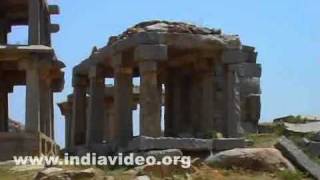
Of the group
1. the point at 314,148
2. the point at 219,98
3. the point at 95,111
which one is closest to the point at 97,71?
the point at 95,111

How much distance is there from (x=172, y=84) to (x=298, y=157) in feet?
33.1

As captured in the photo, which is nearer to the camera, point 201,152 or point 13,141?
point 201,152

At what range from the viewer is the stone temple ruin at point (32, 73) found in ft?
88.1

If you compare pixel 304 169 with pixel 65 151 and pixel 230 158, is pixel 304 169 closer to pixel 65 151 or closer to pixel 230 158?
pixel 230 158

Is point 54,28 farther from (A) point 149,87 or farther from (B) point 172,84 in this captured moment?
(A) point 149,87

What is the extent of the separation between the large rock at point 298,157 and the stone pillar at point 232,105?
4921mm

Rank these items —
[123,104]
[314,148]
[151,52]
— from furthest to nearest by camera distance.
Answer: [123,104] → [151,52] → [314,148]

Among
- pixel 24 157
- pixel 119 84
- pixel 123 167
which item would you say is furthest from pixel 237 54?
pixel 24 157

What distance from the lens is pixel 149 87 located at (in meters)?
21.6

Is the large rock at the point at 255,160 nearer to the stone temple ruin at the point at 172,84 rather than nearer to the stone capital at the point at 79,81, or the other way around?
the stone temple ruin at the point at 172,84

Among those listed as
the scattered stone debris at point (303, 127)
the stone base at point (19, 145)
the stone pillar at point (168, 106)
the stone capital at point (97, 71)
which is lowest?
the stone base at point (19, 145)

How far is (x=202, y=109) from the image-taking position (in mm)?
24656

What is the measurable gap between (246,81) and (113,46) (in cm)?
707

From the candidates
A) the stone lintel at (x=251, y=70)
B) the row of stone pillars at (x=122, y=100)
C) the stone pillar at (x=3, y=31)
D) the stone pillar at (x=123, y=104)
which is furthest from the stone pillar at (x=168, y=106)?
the stone pillar at (x=3, y=31)
